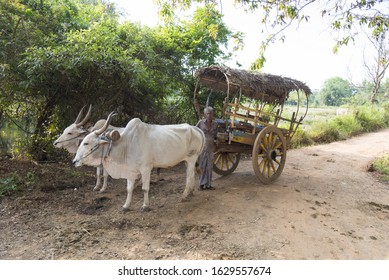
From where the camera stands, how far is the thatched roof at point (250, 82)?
5309mm

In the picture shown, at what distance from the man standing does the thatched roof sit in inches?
24.7

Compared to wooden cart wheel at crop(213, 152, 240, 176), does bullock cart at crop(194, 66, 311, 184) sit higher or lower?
higher

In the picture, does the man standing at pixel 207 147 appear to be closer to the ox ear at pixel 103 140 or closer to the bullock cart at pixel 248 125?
the bullock cart at pixel 248 125

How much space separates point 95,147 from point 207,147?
200 centimetres

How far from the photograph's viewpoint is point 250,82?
5363mm

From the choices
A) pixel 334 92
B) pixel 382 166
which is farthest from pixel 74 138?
pixel 334 92

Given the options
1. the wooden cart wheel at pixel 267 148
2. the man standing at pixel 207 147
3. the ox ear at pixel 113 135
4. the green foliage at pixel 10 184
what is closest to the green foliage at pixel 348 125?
the wooden cart wheel at pixel 267 148

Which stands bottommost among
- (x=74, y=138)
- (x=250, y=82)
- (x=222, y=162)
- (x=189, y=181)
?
(x=189, y=181)

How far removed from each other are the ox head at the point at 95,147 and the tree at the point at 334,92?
40.0 meters

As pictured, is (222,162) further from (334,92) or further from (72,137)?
(334,92)

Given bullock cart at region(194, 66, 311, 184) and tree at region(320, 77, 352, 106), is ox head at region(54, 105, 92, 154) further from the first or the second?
tree at region(320, 77, 352, 106)

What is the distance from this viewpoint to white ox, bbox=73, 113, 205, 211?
4.36m

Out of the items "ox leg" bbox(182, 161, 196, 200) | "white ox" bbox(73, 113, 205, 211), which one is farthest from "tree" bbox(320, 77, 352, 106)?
"white ox" bbox(73, 113, 205, 211)

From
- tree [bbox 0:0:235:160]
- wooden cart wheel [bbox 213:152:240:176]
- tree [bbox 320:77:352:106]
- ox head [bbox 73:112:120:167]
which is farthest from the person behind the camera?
tree [bbox 320:77:352:106]
